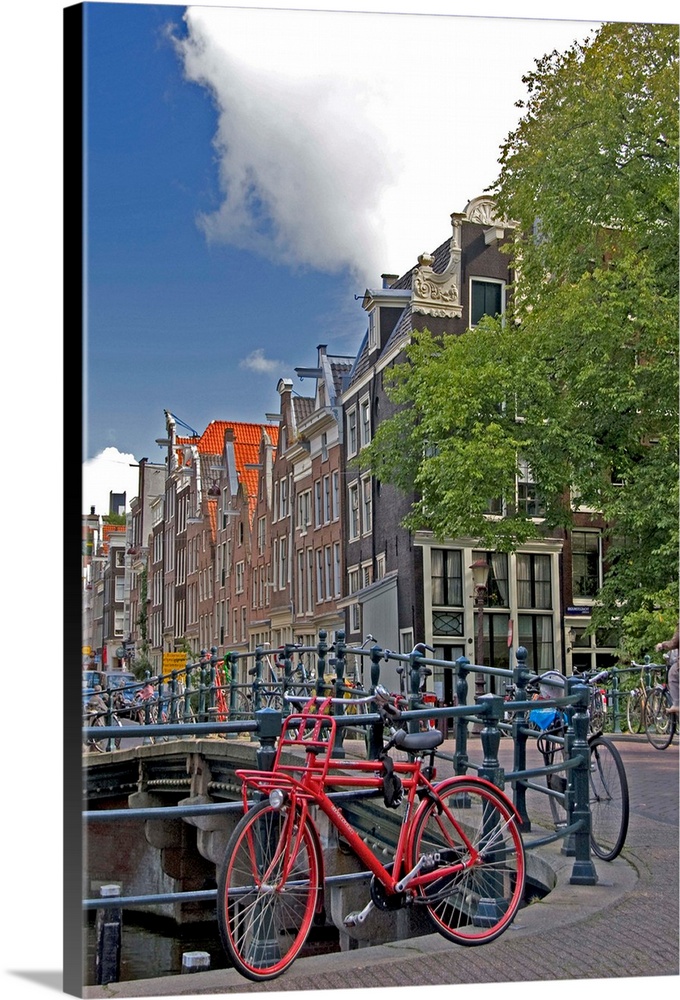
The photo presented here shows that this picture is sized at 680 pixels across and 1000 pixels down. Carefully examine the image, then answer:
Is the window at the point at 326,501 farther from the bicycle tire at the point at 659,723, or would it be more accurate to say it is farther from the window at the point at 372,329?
the bicycle tire at the point at 659,723

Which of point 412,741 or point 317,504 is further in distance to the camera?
point 317,504

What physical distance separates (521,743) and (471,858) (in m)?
1.22

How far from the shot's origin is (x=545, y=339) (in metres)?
7.34

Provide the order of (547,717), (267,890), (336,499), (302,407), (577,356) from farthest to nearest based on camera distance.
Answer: (577,356) → (547,717) → (336,499) → (302,407) → (267,890)

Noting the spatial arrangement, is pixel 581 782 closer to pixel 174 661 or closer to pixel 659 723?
pixel 659 723

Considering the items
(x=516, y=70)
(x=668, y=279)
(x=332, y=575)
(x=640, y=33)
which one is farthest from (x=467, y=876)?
(x=640, y=33)

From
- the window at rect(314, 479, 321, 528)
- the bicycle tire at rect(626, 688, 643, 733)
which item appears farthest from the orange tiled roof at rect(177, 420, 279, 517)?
the bicycle tire at rect(626, 688, 643, 733)

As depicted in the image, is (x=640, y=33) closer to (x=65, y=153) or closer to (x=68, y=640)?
(x=65, y=153)

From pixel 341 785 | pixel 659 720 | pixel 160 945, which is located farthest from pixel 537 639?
pixel 160 945

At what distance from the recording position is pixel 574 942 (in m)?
5.88

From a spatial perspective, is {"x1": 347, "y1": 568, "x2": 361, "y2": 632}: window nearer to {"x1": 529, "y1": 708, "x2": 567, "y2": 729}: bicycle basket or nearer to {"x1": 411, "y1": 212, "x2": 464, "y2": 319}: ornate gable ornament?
{"x1": 529, "y1": 708, "x2": 567, "y2": 729}: bicycle basket

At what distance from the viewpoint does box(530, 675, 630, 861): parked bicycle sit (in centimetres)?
680

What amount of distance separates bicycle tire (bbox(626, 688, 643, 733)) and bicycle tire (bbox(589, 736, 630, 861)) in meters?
0.15

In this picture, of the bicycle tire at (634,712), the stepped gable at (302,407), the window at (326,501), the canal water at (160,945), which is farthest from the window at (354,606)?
the canal water at (160,945)
